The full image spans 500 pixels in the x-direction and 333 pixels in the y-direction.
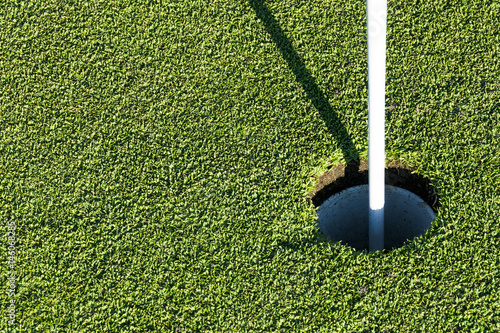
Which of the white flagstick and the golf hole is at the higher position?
the golf hole

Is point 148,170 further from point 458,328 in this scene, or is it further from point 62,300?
point 458,328

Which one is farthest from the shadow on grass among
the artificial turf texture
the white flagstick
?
the white flagstick

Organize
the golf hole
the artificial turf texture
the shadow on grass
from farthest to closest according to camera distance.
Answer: the shadow on grass → the golf hole → the artificial turf texture

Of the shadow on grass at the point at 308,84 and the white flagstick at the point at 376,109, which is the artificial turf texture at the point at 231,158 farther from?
the white flagstick at the point at 376,109

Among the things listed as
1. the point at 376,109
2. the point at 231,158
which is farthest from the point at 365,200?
the point at 376,109

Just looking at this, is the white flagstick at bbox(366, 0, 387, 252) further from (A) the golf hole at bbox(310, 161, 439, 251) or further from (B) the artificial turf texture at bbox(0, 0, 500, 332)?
(A) the golf hole at bbox(310, 161, 439, 251)

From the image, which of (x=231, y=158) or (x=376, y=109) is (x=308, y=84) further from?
(x=376, y=109)
